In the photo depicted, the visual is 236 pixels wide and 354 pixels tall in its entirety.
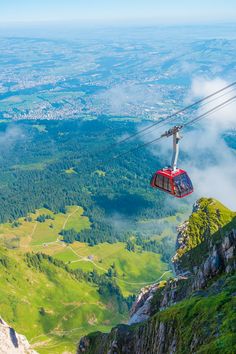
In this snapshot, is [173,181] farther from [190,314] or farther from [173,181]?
[190,314]

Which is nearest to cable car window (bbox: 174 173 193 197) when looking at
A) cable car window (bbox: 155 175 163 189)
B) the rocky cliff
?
cable car window (bbox: 155 175 163 189)

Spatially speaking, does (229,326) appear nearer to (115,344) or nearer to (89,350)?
(115,344)

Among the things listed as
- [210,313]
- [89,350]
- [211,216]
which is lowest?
[89,350]

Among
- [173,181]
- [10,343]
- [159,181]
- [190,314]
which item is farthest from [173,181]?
[10,343]

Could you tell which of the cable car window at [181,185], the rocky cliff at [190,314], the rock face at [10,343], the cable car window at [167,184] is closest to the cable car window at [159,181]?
the cable car window at [167,184]

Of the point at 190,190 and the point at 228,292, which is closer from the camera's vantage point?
the point at 228,292

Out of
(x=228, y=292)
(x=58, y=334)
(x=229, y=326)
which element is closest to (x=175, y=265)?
(x=228, y=292)

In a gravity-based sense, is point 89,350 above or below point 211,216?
below
